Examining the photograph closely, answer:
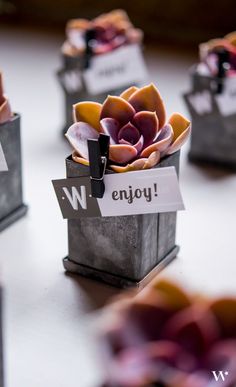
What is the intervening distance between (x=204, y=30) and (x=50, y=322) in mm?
2340

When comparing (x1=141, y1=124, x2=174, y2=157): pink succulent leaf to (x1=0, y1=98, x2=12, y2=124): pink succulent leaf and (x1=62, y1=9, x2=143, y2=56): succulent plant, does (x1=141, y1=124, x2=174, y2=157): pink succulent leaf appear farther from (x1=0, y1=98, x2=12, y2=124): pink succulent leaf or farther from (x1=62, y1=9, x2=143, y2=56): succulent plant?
(x1=62, y1=9, x2=143, y2=56): succulent plant

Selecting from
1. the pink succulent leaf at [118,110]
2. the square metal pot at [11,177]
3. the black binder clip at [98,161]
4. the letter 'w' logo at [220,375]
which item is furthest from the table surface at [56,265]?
the pink succulent leaf at [118,110]

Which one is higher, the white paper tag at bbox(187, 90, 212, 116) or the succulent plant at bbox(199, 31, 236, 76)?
the succulent plant at bbox(199, 31, 236, 76)

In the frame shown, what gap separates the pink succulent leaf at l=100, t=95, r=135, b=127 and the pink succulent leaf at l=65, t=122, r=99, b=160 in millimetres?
39

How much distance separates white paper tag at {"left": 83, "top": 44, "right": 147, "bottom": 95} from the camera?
7.90ft

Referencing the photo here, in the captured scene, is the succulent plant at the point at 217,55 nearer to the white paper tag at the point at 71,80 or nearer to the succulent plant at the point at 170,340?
the white paper tag at the point at 71,80

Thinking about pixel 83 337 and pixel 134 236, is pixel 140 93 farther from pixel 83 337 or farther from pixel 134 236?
pixel 83 337

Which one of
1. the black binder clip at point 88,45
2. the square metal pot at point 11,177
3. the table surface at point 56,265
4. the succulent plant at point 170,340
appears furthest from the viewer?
the black binder clip at point 88,45

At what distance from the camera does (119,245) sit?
5.22ft

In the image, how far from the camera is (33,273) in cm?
172

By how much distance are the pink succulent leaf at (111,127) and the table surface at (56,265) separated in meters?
0.33

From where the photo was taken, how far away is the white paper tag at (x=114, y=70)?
2.41 m

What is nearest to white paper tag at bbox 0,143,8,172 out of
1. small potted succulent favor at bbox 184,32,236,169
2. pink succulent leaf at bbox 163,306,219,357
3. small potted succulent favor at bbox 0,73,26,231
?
small potted succulent favor at bbox 0,73,26,231

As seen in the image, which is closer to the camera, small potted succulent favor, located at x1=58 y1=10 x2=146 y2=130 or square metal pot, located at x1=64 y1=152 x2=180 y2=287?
square metal pot, located at x1=64 y1=152 x2=180 y2=287
